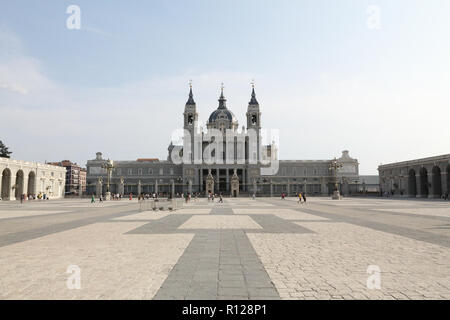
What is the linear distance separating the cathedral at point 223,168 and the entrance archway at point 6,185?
3147 cm

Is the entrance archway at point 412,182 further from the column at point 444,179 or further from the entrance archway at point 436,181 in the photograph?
the column at point 444,179

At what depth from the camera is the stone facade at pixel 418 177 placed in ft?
174

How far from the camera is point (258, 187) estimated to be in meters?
87.1

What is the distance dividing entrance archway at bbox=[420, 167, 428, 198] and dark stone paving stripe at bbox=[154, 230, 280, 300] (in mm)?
63650

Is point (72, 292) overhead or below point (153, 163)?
below

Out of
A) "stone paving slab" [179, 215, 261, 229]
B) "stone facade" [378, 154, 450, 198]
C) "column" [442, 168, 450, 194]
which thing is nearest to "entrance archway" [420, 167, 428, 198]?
"stone facade" [378, 154, 450, 198]

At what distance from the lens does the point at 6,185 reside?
56.3 m

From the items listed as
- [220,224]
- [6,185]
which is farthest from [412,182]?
[6,185]

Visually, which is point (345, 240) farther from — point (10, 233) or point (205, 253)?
point (10, 233)

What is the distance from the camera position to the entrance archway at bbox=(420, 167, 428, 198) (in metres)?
60.9

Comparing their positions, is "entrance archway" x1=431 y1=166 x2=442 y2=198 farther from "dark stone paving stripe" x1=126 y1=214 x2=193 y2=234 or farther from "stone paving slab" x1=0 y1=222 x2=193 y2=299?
"stone paving slab" x1=0 y1=222 x2=193 y2=299

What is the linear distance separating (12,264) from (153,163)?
92.0 metres

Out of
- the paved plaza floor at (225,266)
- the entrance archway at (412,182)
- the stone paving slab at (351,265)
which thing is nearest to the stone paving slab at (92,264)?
the paved plaza floor at (225,266)
